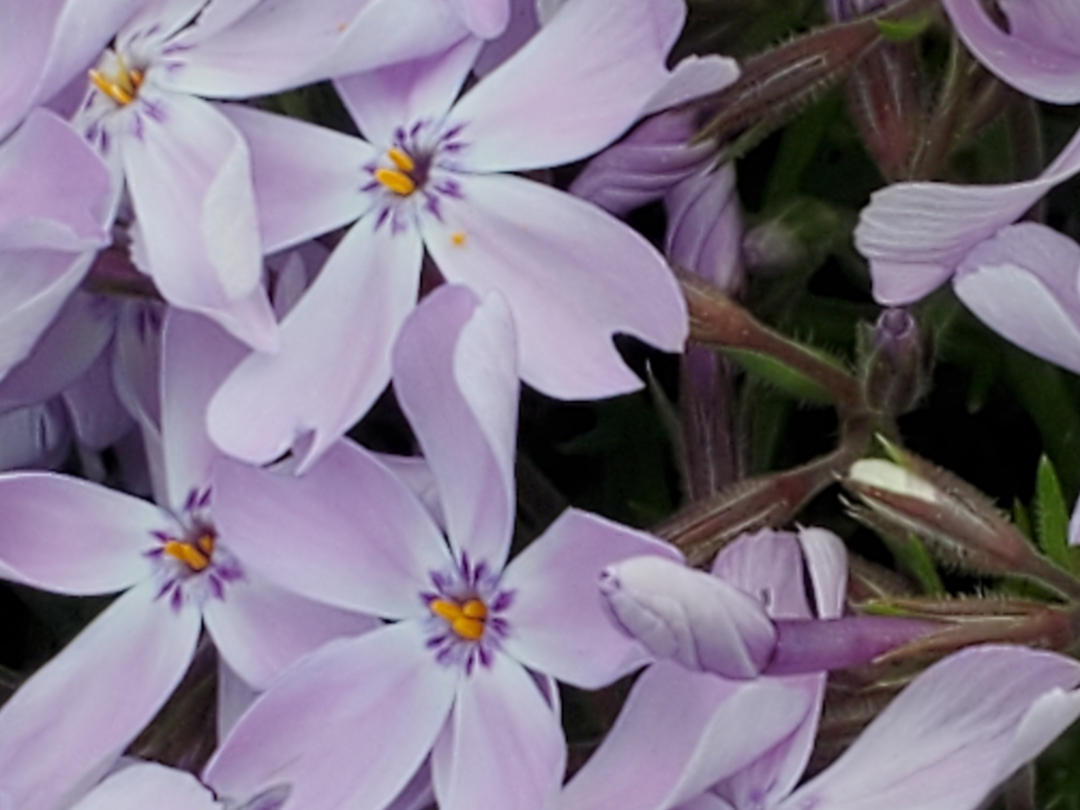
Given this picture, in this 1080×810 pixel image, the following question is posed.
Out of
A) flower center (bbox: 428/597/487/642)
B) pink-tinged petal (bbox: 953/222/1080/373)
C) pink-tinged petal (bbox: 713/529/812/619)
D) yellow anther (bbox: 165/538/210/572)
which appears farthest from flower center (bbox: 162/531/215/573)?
pink-tinged petal (bbox: 953/222/1080/373)

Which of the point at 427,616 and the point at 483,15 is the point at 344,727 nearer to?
the point at 427,616

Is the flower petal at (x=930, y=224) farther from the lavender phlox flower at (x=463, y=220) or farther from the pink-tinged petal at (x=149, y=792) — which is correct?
the pink-tinged petal at (x=149, y=792)

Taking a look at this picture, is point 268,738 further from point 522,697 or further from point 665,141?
point 665,141

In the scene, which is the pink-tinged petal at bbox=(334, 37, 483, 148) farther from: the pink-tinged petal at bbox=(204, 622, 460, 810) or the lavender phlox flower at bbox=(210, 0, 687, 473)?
the pink-tinged petal at bbox=(204, 622, 460, 810)

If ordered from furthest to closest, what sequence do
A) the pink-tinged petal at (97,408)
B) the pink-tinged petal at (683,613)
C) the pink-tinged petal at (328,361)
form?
the pink-tinged petal at (97,408), the pink-tinged petal at (328,361), the pink-tinged petal at (683,613)

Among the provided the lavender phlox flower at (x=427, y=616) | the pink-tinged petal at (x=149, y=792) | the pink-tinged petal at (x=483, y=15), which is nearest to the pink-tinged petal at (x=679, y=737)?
the lavender phlox flower at (x=427, y=616)

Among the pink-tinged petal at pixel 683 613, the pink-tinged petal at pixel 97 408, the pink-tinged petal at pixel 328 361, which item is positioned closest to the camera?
the pink-tinged petal at pixel 683 613

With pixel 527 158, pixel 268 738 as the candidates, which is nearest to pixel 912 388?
pixel 527 158
